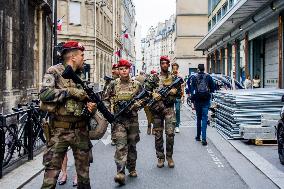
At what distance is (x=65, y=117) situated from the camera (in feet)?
18.2

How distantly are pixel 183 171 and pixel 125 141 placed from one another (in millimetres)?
1374

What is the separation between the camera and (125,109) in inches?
300

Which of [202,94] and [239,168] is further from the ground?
[202,94]

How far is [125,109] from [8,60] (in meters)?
9.81

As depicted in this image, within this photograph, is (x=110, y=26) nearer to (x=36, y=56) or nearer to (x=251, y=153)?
(x=36, y=56)

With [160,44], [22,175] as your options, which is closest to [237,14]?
[22,175]

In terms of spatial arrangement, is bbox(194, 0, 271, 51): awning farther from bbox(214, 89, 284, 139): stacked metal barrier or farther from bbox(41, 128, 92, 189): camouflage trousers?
bbox(41, 128, 92, 189): camouflage trousers

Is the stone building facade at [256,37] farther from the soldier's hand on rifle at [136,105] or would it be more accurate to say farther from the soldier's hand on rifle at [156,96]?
the soldier's hand on rifle at [136,105]

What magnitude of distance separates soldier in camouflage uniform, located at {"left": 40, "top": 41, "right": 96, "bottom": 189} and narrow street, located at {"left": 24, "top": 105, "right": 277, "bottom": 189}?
1717 millimetres

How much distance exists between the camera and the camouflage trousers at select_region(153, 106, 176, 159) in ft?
28.9

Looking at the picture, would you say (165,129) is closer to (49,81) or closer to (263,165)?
(263,165)

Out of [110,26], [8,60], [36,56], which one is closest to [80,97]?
[8,60]

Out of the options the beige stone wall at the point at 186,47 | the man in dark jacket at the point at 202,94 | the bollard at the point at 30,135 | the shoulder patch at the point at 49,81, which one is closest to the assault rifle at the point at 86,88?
the shoulder patch at the point at 49,81

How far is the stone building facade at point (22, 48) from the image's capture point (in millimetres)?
15938
